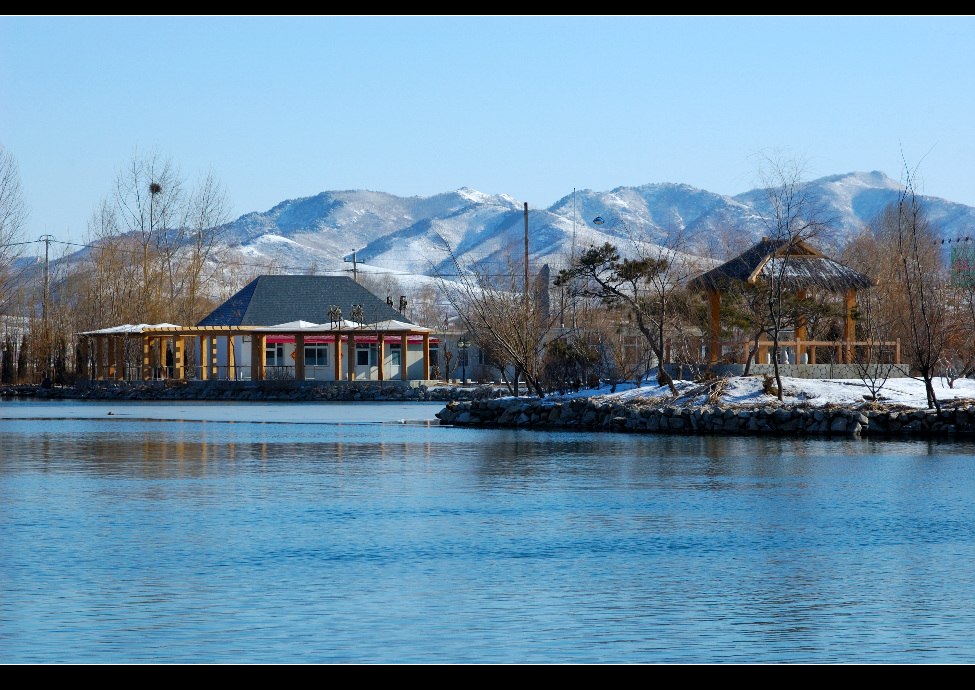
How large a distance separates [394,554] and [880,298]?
38354mm

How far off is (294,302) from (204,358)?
4.94 m

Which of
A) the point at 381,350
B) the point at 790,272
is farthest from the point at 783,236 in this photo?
the point at 381,350

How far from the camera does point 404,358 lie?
191 feet

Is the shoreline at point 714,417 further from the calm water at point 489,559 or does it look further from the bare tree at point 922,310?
the calm water at point 489,559

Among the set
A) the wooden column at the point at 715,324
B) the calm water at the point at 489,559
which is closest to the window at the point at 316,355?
the wooden column at the point at 715,324

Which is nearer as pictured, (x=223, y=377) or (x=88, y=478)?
(x=88, y=478)

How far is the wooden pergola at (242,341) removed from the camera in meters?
56.4

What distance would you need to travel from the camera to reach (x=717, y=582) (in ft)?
34.2

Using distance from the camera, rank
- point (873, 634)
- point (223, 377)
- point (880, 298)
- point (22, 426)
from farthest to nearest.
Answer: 1. point (223, 377)
2. point (880, 298)
3. point (22, 426)
4. point (873, 634)

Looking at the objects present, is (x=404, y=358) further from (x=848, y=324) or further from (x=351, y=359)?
(x=848, y=324)

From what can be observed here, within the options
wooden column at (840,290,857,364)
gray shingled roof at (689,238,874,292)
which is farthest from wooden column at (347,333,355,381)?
wooden column at (840,290,857,364)

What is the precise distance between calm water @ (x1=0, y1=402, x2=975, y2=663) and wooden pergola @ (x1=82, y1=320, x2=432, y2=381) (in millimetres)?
33675
